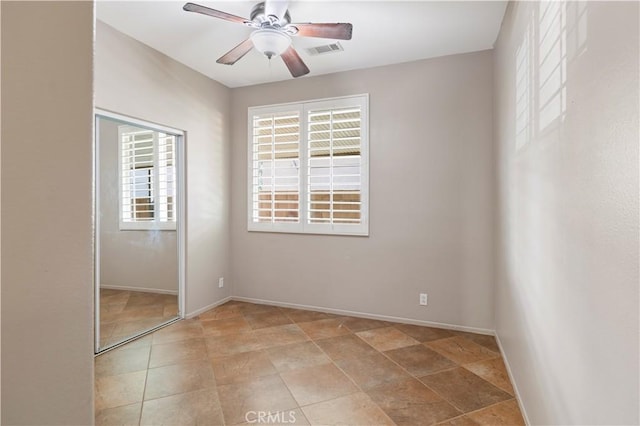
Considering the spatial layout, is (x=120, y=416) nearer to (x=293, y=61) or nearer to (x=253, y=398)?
(x=253, y=398)

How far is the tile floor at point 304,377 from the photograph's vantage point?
7.16 feet

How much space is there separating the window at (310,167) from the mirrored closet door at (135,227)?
1013mm

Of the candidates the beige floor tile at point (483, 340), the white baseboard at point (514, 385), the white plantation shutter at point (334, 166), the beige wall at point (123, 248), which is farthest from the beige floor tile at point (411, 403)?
the beige wall at point (123, 248)

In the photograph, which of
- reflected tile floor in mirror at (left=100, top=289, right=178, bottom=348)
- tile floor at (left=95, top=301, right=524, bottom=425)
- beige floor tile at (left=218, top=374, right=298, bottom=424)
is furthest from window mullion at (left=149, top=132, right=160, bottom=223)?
beige floor tile at (left=218, top=374, right=298, bottom=424)

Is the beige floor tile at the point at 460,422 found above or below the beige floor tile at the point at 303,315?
below

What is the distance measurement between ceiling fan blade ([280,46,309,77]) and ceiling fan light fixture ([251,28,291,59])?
4.6 inches

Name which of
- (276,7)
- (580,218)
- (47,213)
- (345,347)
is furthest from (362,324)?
(47,213)

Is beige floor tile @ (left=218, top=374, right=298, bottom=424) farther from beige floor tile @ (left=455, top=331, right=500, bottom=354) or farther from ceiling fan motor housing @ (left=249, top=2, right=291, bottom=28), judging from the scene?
ceiling fan motor housing @ (left=249, top=2, right=291, bottom=28)

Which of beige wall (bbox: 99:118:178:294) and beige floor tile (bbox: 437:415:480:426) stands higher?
beige wall (bbox: 99:118:178:294)

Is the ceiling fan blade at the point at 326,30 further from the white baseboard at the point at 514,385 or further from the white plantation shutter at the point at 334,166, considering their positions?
the white baseboard at the point at 514,385

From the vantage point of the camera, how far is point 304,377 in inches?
104

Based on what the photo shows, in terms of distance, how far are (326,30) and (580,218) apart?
79.8 inches

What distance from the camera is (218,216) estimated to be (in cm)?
442

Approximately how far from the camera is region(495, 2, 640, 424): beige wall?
935 mm
